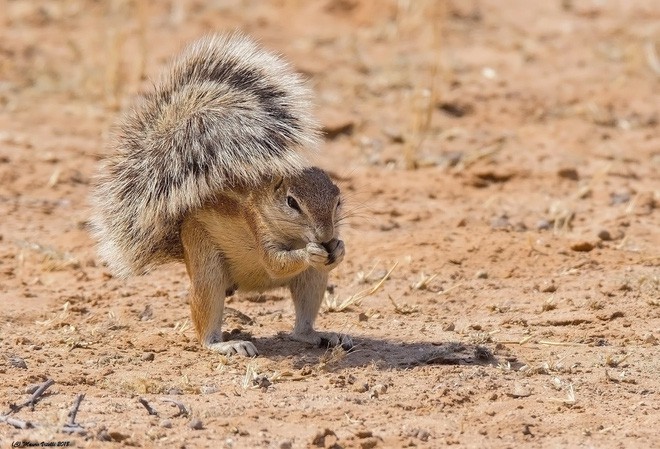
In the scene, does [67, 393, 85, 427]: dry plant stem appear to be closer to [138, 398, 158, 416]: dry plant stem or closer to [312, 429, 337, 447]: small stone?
[138, 398, 158, 416]: dry plant stem

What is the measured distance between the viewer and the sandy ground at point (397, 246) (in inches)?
214

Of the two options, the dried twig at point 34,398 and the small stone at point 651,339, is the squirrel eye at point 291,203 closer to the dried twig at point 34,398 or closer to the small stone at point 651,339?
the dried twig at point 34,398

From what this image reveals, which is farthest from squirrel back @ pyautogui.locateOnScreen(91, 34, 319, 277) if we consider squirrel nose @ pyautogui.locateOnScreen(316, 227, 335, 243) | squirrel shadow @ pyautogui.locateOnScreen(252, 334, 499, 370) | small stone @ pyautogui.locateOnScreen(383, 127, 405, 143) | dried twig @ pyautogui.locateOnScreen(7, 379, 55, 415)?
small stone @ pyautogui.locateOnScreen(383, 127, 405, 143)

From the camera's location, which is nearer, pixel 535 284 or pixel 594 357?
pixel 594 357

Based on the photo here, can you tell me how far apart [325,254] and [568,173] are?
4.42 meters

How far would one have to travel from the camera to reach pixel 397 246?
26.9 ft

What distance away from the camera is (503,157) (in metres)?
10.4

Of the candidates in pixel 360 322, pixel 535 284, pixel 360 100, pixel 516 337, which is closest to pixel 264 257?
pixel 360 322

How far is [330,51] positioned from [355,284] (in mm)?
6071

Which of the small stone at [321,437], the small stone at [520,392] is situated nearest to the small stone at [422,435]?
the small stone at [321,437]

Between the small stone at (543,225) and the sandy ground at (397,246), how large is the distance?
3 centimetres

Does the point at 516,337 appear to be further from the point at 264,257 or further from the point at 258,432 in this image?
the point at 258,432

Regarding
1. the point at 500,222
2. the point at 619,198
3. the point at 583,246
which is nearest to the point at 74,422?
the point at 583,246

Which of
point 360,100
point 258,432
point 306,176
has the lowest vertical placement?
point 360,100
